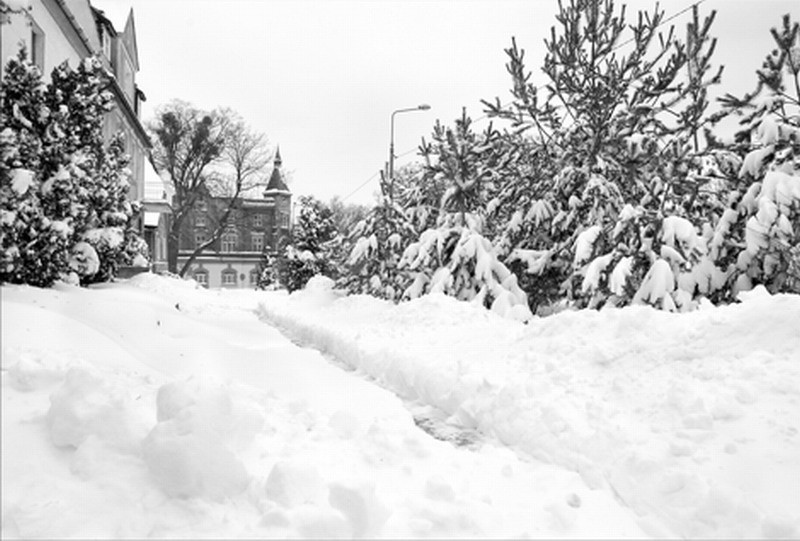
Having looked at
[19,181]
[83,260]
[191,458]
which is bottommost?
[191,458]

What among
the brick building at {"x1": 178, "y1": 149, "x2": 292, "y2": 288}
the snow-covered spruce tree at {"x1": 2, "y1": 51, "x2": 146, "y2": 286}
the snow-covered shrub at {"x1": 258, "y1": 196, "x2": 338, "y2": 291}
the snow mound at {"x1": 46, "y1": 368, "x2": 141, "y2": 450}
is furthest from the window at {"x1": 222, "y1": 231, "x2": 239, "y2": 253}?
the snow-covered shrub at {"x1": 258, "y1": 196, "x2": 338, "y2": 291}

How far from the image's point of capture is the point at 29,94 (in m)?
2.23

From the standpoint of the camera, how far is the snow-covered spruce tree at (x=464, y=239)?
1120 centimetres

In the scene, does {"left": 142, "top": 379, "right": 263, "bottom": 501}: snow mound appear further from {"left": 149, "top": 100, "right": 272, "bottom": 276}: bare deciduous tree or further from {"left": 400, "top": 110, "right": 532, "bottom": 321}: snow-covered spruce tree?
{"left": 400, "top": 110, "right": 532, "bottom": 321}: snow-covered spruce tree

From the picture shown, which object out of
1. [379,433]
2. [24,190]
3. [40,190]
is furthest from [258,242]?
[24,190]

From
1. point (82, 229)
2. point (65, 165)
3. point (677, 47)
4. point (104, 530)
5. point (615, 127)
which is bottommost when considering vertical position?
point (104, 530)

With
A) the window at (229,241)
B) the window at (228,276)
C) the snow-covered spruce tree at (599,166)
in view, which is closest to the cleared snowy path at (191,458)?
the window at (229,241)

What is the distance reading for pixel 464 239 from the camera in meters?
11.5

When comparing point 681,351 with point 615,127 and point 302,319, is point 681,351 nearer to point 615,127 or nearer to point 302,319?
point 615,127

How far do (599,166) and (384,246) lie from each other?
767cm

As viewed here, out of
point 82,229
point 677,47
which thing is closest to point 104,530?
point 82,229

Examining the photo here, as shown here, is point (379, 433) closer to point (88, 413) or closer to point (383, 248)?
point (88, 413)

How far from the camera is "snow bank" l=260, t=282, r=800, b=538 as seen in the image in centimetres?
307

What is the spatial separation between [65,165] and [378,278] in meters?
14.5
